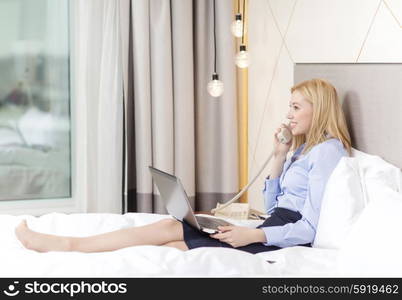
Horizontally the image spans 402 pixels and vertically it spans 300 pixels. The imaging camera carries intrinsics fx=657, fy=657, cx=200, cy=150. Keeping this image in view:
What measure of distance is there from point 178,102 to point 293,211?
4.38 ft

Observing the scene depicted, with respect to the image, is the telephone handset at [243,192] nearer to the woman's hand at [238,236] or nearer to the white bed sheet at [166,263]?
the woman's hand at [238,236]

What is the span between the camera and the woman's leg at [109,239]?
7.13 feet

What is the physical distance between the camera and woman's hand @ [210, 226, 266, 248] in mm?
2242

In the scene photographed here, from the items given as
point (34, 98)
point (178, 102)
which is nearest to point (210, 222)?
point (178, 102)

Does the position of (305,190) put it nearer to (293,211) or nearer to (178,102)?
(293,211)

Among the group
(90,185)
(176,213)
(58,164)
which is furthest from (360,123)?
(58,164)

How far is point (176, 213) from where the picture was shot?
2371mm

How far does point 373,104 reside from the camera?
2373mm

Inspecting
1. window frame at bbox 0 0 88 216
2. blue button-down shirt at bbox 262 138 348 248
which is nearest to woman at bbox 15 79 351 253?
blue button-down shirt at bbox 262 138 348 248

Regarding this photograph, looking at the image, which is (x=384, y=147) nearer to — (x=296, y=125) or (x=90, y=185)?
(x=296, y=125)

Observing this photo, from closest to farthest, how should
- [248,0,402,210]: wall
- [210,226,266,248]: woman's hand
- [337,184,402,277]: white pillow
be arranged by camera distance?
1. [337,184,402,277]: white pillow
2. [210,226,266,248]: woman's hand
3. [248,0,402,210]: wall

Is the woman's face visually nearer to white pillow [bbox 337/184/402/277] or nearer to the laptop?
the laptop

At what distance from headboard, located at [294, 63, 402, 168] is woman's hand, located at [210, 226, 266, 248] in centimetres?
52

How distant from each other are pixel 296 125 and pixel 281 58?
0.73m
